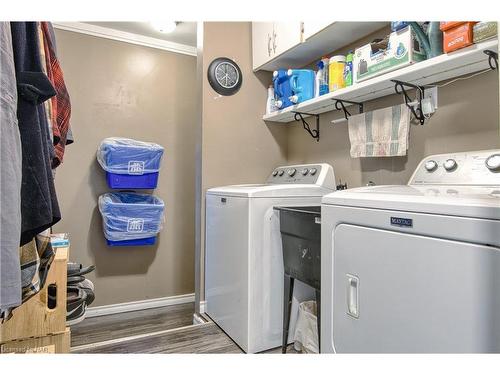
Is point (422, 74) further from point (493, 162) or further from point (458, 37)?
point (493, 162)

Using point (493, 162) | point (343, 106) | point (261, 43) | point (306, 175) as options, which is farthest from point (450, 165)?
point (261, 43)

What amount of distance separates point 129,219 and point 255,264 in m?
1.40

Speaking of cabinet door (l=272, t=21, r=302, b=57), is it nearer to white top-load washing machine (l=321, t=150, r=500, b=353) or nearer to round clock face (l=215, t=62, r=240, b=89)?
round clock face (l=215, t=62, r=240, b=89)

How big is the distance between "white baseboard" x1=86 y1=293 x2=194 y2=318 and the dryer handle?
7.88 ft

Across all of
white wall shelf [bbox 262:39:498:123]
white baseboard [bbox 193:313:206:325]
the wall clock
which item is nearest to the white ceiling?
the wall clock

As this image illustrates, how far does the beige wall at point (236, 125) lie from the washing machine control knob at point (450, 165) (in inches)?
58.3

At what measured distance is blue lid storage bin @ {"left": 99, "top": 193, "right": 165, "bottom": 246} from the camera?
2652mm

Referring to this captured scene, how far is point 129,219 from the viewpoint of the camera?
269 centimetres

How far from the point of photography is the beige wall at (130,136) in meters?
2.79

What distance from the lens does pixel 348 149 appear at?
2.22 meters
